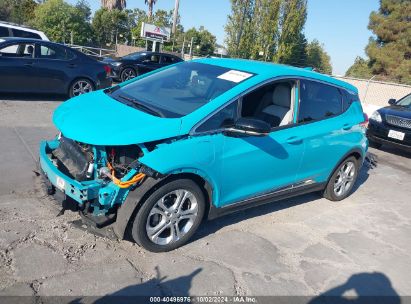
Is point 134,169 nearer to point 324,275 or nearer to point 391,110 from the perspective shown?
point 324,275

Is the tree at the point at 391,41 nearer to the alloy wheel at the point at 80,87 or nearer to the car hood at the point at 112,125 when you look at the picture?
the alloy wheel at the point at 80,87

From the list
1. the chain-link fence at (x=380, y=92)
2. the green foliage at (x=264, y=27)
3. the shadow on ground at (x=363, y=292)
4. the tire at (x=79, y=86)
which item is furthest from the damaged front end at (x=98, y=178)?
the green foliage at (x=264, y=27)

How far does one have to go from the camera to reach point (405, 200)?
6.39 metres

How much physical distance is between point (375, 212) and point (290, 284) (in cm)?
264

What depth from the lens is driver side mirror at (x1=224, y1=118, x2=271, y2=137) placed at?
372cm

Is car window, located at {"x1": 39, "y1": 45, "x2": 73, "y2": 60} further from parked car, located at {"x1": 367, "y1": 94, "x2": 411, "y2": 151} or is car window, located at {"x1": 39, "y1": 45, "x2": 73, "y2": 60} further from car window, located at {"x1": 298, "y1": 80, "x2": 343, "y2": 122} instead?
parked car, located at {"x1": 367, "y1": 94, "x2": 411, "y2": 151}

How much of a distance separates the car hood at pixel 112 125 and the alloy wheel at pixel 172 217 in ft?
1.86

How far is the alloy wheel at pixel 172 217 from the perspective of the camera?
12.0 ft

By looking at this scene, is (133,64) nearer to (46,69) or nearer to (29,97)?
(29,97)

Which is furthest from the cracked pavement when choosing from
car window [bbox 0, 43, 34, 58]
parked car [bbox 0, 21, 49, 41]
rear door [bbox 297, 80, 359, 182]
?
parked car [bbox 0, 21, 49, 41]

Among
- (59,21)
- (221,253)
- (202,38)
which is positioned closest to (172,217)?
(221,253)

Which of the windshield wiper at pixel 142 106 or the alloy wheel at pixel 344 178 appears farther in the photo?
the alloy wheel at pixel 344 178

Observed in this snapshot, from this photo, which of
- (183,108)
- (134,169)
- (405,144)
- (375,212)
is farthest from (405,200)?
(134,169)

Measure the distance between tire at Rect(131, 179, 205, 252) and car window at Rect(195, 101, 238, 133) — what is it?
1.70 feet
